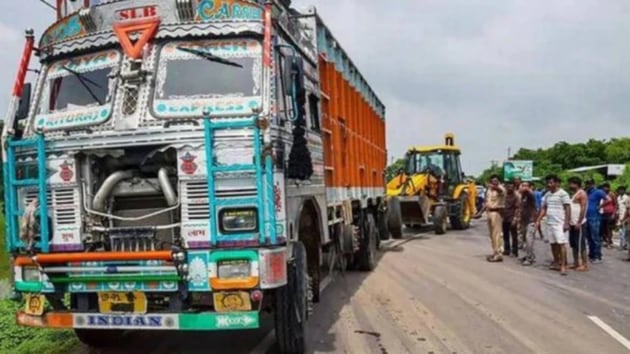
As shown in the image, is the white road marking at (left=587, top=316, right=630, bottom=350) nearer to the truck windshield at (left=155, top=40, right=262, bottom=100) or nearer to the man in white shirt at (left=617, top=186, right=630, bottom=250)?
the truck windshield at (left=155, top=40, right=262, bottom=100)

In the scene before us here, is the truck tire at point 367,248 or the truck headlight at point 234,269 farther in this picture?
the truck tire at point 367,248

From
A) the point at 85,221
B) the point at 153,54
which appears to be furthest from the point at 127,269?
the point at 153,54

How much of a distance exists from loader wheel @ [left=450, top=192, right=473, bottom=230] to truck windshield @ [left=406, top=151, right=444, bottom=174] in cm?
157

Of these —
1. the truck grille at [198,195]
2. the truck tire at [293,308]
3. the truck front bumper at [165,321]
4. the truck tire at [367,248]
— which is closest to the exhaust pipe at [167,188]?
the truck grille at [198,195]

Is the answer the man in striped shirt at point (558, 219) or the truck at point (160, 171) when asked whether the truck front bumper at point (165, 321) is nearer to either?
the truck at point (160, 171)

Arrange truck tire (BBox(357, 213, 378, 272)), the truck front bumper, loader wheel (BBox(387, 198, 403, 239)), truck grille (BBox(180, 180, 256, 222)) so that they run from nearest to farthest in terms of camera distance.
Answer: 1. the truck front bumper
2. truck grille (BBox(180, 180, 256, 222))
3. truck tire (BBox(357, 213, 378, 272))
4. loader wheel (BBox(387, 198, 403, 239))

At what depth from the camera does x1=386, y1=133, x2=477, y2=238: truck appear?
21.3 metres

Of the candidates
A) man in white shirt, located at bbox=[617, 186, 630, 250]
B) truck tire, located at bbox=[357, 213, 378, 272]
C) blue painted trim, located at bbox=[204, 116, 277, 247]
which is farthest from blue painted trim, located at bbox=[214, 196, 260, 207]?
man in white shirt, located at bbox=[617, 186, 630, 250]

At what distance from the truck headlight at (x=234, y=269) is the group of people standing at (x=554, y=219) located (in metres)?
8.32

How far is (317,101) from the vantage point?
7.73 metres

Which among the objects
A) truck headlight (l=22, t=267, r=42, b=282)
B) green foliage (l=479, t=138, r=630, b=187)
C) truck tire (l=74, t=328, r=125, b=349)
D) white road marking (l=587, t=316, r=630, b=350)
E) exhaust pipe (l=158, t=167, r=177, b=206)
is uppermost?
green foliage (l=479, t=138, r=630, b=187)

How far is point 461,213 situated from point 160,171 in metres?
19.8

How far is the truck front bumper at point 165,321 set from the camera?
5.27 meters

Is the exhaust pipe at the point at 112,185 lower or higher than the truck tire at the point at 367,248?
higher
